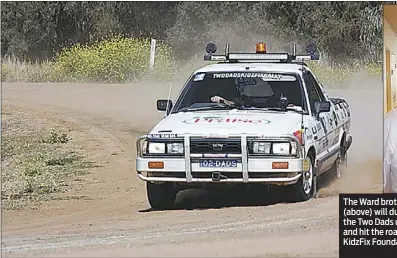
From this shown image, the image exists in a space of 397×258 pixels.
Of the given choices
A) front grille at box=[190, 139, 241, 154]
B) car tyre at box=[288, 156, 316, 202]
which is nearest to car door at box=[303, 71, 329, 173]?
car tyre at box=[288, 156, 316, 202]

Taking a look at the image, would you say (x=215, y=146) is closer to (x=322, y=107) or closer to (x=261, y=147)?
(x=261, y=147)

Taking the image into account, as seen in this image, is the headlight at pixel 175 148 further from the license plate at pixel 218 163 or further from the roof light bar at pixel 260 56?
the roof light bar at pixel 260 56

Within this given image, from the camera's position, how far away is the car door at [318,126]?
399 inches

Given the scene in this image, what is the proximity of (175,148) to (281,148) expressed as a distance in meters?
0.90

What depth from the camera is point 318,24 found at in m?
10.6

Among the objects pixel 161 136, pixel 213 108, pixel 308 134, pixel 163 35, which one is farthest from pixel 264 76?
pixel 161 136

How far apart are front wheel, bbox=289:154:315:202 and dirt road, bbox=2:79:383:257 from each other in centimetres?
7

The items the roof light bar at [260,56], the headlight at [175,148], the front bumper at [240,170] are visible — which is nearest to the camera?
the front bumper at [240,170]

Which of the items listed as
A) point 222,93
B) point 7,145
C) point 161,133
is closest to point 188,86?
point 222,93

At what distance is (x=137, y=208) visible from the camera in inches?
404

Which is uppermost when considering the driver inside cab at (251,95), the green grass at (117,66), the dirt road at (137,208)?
the green grass at (117,66)

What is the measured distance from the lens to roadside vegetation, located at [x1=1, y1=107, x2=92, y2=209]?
10.3m

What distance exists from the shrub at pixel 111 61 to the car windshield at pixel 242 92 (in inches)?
20.9

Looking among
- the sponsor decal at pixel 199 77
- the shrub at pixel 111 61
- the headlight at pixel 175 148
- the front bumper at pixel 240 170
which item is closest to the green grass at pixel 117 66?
the shrub at pixel 111 61
